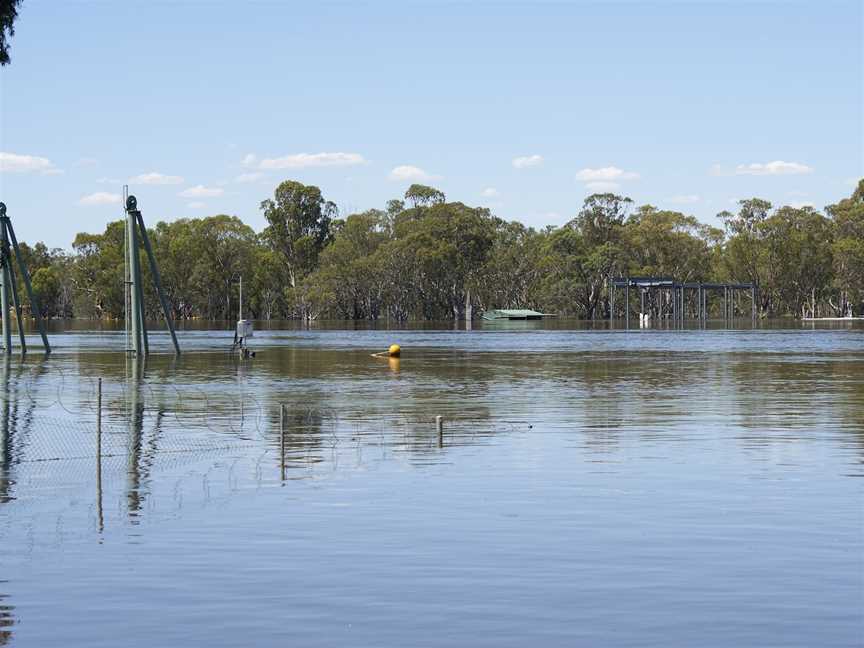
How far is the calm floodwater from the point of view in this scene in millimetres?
14633

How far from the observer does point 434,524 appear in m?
20.3

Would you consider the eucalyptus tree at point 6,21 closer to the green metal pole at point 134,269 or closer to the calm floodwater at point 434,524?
the calm floodwater at point 434,524

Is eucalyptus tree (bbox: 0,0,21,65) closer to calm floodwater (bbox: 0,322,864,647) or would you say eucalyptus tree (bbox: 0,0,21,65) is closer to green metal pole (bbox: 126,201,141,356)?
calm floodwater (bbox: 0,322,864,647)

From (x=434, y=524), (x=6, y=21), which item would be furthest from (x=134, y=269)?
(x=434, y=524)

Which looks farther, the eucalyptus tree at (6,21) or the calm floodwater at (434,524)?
the eucalyptus tree at (6,21)

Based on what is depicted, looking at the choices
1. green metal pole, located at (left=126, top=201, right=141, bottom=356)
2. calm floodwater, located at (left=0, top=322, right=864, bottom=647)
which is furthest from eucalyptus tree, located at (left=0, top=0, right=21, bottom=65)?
green metal pole, located at (left=126, top=201, right=141, bottom=356)

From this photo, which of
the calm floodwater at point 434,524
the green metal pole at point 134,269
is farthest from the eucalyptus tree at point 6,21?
the green metal pole at point 134,269

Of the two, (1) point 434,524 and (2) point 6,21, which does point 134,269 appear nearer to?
(2) point 6,21

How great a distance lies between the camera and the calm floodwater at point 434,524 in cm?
1463

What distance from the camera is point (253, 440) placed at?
106 feet

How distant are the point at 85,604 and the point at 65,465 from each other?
491 inches

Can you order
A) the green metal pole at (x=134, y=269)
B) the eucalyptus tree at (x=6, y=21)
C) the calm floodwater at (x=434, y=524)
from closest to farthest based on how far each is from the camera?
the calm floodwater at (x=434, y=524) → the eucalyptus tree at (x=6, y=21) → the green metal pole at (x=134, y=269)

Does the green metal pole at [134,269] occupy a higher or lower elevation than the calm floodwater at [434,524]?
higher

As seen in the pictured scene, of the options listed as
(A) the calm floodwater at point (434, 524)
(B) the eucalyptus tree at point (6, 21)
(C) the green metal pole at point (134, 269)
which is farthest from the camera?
(C) the green metal pole at point (134, 269)
